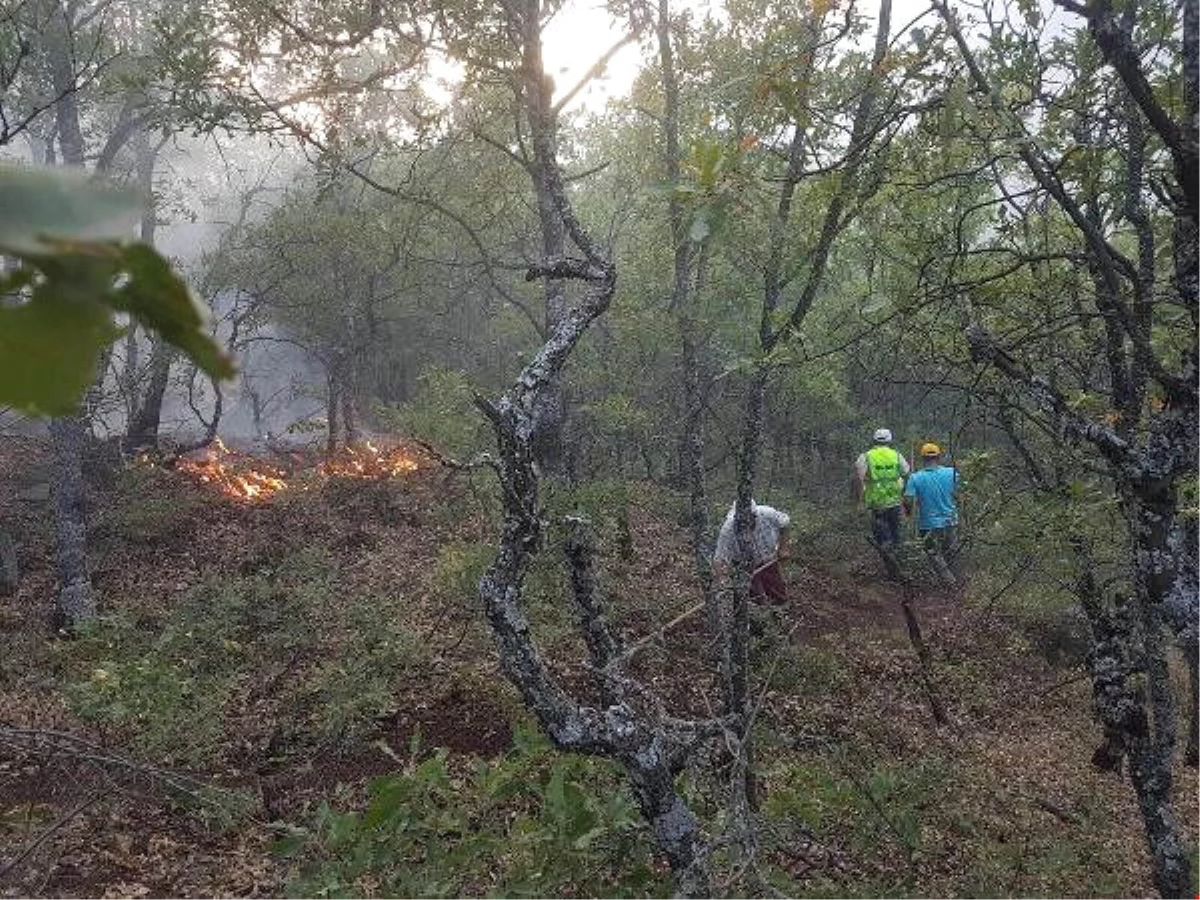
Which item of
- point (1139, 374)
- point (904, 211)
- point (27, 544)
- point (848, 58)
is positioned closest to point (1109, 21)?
point (904, 211)

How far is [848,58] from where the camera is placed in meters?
7.13

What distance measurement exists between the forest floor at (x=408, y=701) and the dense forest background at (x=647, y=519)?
0.05 m

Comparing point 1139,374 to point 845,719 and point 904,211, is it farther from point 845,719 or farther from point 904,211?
point 845,719

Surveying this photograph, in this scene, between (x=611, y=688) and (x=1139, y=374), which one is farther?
(x=1139, y=374)

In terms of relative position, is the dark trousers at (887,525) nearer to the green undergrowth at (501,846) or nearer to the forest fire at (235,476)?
the green undergrowth at (501,846)

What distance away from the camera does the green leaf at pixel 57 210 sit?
39 centimetres

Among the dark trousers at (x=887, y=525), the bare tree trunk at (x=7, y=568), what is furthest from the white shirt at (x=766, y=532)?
the bare tree trunk at (x=7, y=568)

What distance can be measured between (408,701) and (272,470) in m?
9.16

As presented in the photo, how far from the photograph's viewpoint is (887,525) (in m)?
11.9

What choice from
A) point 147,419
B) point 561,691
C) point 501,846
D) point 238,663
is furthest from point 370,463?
point 561,691

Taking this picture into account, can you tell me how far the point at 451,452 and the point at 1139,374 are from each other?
868cm

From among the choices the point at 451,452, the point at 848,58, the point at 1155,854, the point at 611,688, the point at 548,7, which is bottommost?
the point at 1155,854

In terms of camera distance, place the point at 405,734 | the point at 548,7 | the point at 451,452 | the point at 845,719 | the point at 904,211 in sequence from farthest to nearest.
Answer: the point at 451,452 → the point at 548,7 → the point at 845,719 → the point at 405,734 → the point at 904,211

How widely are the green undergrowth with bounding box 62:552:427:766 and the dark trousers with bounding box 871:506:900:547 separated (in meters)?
6.15
